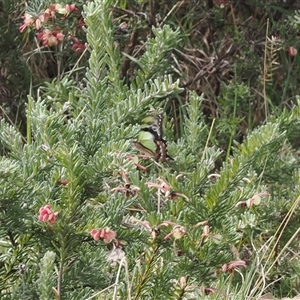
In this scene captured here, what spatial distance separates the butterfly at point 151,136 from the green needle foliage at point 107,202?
Result: 28 mm

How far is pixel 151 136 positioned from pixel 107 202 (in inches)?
7.7

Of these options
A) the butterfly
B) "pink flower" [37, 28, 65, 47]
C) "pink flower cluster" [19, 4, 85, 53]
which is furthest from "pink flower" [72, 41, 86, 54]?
the butterfly

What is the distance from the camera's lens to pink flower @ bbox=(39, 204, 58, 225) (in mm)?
1384

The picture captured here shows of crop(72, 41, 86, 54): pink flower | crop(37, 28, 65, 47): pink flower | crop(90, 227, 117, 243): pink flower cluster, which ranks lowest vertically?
crop(72, 41, 86, 54): pink flower

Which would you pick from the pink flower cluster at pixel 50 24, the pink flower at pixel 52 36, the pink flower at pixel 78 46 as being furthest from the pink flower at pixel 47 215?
the pink flower at pixel 78 46

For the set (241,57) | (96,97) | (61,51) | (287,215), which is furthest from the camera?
(241,57)

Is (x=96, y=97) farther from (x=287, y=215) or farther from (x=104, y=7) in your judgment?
(x=287, y=215)

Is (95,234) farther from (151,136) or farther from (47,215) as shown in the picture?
(151,136)

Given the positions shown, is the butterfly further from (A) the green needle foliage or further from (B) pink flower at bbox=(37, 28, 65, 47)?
(B) pink flower at bbox=(37, 28, 65, 47)

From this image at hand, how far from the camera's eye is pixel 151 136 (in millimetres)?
1629

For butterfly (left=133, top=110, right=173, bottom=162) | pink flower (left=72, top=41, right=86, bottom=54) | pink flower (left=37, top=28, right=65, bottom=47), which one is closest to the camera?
butterfly (left=133, top=110, right=173, bottom=162)

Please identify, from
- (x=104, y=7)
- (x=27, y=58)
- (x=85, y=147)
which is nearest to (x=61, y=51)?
(x=27, y=58)

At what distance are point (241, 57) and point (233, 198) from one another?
1.73 metres

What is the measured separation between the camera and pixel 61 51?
298 centimetres
